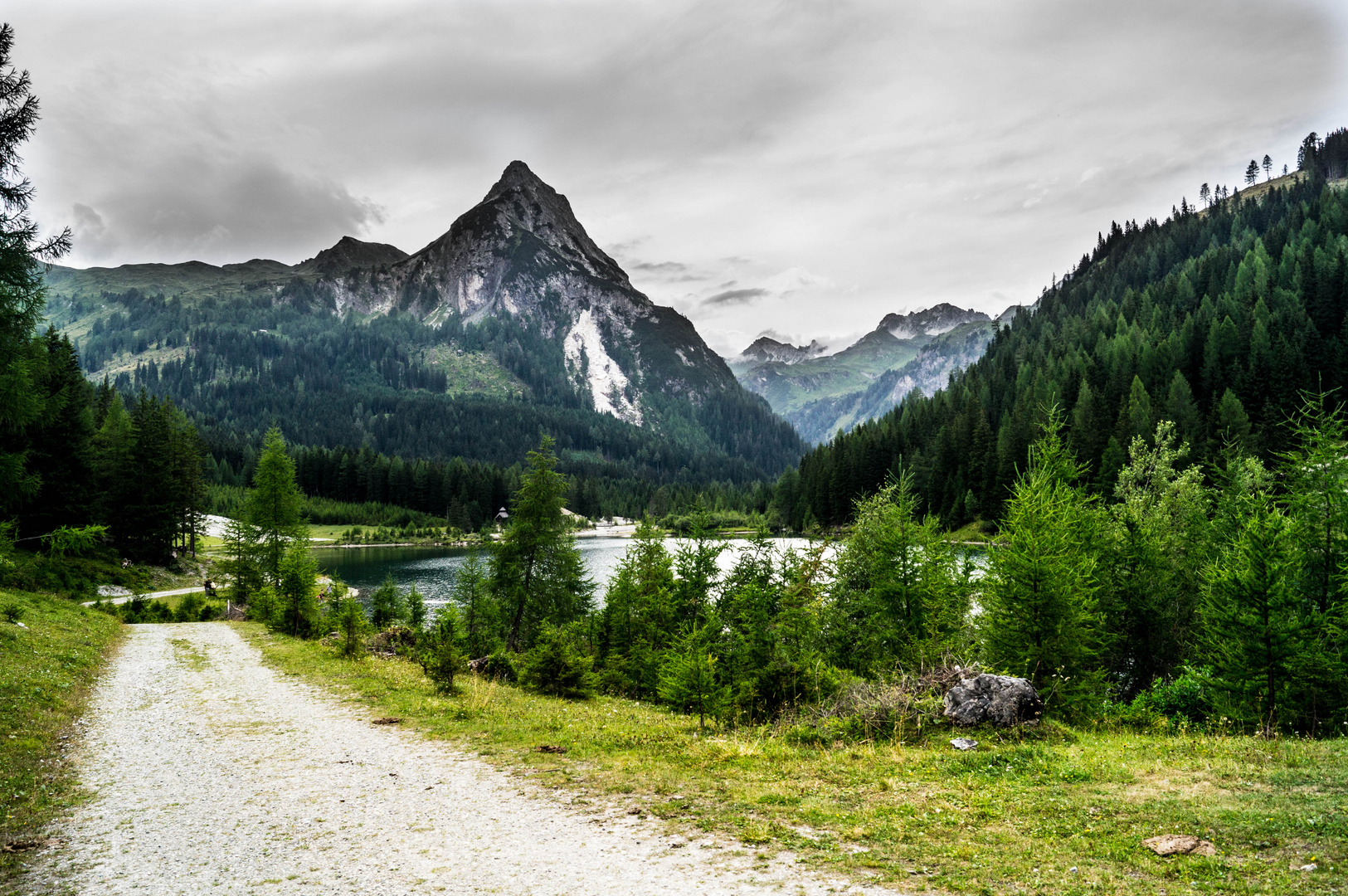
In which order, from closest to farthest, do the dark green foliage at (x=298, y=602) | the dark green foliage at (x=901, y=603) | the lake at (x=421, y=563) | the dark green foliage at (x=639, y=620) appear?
the dark green foliage at (x=901, y=603)
the dark green foliage at (x=639, y=620)
the dark green foliage at (x=298, y=602)
the lake at (x=421, y=563)

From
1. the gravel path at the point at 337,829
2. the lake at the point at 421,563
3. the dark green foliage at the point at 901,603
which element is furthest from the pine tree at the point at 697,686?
the lake at the point at 421,563

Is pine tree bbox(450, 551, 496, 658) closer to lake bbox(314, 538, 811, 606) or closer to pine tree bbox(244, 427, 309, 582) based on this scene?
pine tree bbox(244, 427, 309, 582)

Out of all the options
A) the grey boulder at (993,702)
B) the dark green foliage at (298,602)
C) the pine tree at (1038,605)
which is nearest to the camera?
the grey boulder at (993,702)

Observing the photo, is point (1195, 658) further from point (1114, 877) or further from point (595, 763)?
point (595, 763)

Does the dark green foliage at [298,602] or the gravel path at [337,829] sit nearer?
the gravel path at [337,829]

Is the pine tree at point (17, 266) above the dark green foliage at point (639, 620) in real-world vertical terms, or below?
above

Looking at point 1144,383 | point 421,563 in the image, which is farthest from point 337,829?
point 1144,383

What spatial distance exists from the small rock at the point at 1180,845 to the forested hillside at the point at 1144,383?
183 feet

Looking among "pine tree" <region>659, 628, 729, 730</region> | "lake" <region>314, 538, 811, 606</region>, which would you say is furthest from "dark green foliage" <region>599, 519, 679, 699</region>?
"lake" <region>314, 538, 811, 606</region>

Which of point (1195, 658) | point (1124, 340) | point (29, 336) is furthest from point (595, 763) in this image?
point (1124, 340)

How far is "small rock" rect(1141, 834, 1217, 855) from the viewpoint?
8.02 m

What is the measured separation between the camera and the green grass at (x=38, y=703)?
1059 centimetres

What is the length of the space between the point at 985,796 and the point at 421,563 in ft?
353

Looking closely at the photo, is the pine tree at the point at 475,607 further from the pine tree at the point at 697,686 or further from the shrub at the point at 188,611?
the shrub at the point at 188,611
